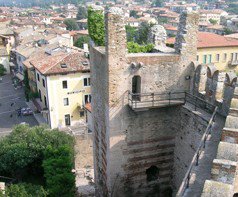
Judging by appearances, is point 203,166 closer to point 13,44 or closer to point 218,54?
point 218,54

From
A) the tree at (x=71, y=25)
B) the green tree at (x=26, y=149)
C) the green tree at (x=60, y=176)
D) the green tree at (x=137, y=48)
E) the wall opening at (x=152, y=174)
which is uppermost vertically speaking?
the green tree at (x=137, y=48)

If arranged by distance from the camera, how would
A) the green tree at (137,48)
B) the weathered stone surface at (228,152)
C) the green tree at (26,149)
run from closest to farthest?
the weathered stone surface at (228,152), the green tree at (137,48), the green tree at (26,149)

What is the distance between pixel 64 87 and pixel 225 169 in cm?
3200

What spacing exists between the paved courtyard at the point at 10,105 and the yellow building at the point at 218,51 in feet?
79.4

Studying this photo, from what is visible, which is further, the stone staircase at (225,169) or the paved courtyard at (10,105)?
the paved courtyard at (10,105)

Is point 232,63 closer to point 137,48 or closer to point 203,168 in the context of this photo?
point 137,48

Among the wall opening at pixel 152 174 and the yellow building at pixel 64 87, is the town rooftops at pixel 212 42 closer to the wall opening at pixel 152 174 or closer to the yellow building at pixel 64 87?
the yellow building at pixel 64 87

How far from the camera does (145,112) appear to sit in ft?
50.3

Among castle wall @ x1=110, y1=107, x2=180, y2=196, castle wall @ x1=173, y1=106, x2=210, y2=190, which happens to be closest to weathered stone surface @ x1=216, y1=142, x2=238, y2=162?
castle wall @ x1=173, y1=106, x2=210, y2=190

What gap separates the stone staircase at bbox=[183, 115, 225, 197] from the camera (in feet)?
29.0

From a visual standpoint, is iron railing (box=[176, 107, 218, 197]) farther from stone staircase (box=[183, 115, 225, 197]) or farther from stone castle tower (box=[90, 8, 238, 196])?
stone castle tower (box=[90, 8, 238, 196])

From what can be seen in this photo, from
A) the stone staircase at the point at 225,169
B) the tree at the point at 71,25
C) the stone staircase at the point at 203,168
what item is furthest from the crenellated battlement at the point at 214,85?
the tree at the point at 71,25

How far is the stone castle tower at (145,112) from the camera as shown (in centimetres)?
1434

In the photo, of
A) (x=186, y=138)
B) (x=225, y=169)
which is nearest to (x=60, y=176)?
(x=186, y=138)
